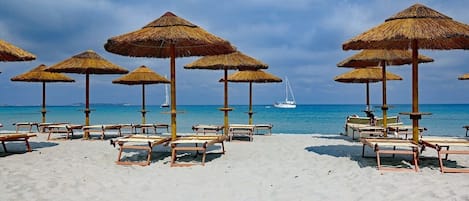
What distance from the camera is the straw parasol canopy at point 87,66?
952 cm

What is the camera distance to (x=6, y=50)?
668 cm

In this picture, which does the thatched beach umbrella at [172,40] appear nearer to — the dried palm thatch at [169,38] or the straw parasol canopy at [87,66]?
the dried palm thatch at [169,38]

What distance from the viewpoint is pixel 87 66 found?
9.50 meters

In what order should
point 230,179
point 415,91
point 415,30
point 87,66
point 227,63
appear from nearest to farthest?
point 230,179, point 415,30, point 415,91, point 227,63, point 87,66

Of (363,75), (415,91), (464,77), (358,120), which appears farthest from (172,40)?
(464,77)

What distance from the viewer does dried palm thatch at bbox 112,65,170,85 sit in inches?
440

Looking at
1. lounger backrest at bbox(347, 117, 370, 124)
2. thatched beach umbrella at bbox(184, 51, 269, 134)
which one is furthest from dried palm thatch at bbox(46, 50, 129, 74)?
lounger backrest at bbox(347, 117, 370, 124)

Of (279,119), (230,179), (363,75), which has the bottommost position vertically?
(279,119)

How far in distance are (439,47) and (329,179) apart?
12.2ft

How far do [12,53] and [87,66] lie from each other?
267cm

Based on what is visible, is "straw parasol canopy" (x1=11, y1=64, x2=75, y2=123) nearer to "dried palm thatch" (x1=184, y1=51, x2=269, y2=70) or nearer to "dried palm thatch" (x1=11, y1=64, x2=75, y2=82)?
"dried palm thatch" (x1=11, y1=64, x2=75, y2=82)

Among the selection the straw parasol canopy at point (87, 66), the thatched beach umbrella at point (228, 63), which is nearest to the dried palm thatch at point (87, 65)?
the straw parasol canopy at point (87, 66)

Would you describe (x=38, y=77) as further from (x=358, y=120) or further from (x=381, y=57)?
(x=381, y=57)

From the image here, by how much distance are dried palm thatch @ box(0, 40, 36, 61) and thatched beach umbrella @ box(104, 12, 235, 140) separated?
1505 mm
